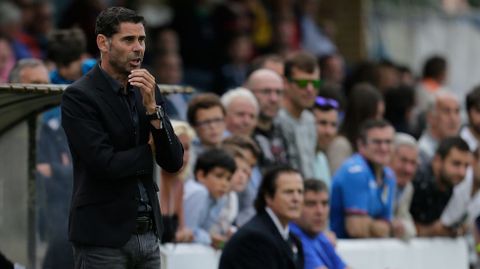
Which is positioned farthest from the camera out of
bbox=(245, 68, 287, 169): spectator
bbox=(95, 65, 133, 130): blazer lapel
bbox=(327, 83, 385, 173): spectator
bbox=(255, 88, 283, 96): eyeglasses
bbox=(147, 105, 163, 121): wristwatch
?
bbox=(327, 83, 385, 173): spectator

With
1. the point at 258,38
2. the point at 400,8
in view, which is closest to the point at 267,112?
the point at 258,38

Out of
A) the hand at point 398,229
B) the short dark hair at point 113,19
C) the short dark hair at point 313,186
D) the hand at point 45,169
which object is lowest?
the hand at point 398,229

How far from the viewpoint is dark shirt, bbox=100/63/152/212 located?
671 centimetres

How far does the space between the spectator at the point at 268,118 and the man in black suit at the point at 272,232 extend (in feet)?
4.66

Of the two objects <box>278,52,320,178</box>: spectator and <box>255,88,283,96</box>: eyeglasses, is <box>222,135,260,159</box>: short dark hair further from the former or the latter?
<box>255,88,283,96</box>: eyeglasses

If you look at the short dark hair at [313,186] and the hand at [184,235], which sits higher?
the short dark hair at [313,186]

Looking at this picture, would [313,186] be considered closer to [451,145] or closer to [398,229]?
[398,229]

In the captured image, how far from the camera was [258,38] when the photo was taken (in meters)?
17.3

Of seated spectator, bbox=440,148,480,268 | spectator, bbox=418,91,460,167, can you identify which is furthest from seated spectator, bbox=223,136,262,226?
spectator, bbox=418,91,460,167

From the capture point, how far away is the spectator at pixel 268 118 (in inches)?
Answer: 436

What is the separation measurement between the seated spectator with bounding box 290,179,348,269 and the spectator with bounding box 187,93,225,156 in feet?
2.82

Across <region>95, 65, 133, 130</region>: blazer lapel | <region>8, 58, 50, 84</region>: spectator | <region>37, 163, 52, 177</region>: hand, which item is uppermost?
<region>8, 58, 50, 84</region>: spectator

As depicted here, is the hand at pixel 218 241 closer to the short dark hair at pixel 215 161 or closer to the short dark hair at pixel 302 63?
the short dark hair at pixel 215 161

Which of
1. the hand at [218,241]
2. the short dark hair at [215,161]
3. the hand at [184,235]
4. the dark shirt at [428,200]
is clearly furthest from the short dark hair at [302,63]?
the hand at [184,235]
